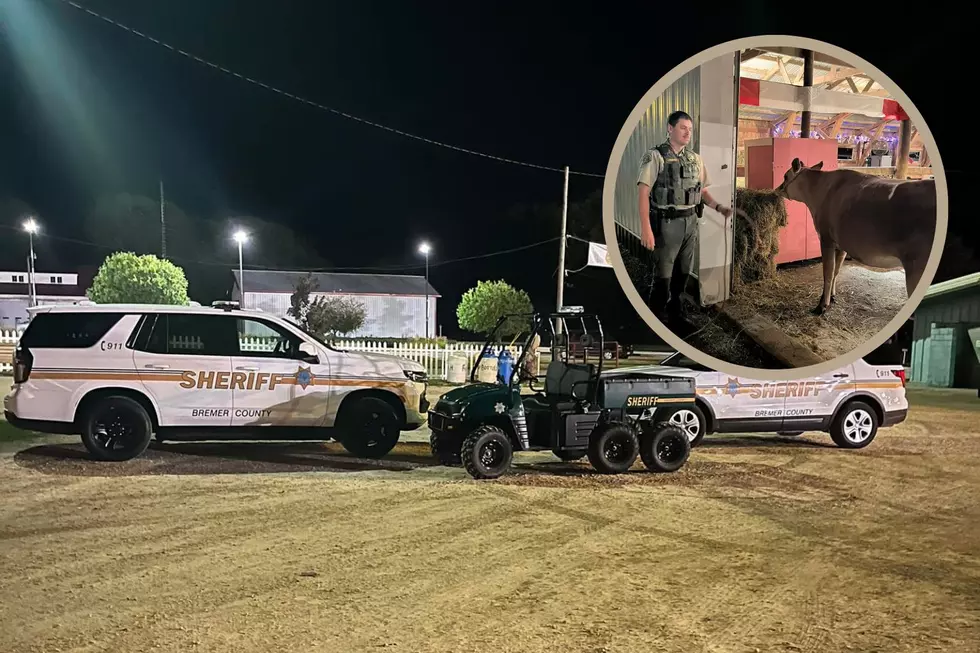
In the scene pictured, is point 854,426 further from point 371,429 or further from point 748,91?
point 748,91

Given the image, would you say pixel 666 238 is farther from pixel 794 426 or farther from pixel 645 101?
pixel 794 426

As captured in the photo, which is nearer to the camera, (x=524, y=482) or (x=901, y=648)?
(x=901, y=648)

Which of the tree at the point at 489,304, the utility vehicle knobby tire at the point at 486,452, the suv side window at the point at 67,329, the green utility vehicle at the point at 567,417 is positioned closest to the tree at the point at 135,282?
the tree at the point at 489,304

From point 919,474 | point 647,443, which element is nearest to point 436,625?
point 647,443

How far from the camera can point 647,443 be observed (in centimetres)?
812

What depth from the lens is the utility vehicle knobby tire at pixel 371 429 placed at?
9031 millimetres

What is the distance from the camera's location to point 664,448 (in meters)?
8.23

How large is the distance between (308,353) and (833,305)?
23.9 feet

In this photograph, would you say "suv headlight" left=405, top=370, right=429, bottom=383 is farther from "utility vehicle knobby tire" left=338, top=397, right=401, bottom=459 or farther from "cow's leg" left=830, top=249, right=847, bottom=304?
"cow's leg" left=830, top=249, right=847, bottom=304

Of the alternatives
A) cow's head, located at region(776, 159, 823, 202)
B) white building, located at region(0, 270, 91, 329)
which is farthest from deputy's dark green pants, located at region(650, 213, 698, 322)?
white building, located at region(0, 270, 91, 329)

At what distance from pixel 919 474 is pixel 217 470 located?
27.4 ft

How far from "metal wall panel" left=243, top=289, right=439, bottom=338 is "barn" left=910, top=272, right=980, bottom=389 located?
3811 centimetres

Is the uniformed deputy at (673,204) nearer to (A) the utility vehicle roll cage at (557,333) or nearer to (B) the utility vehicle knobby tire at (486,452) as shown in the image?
(A) the utility vehicle roll cage at (557,333)

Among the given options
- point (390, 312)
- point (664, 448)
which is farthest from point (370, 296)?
point (664, 448)
